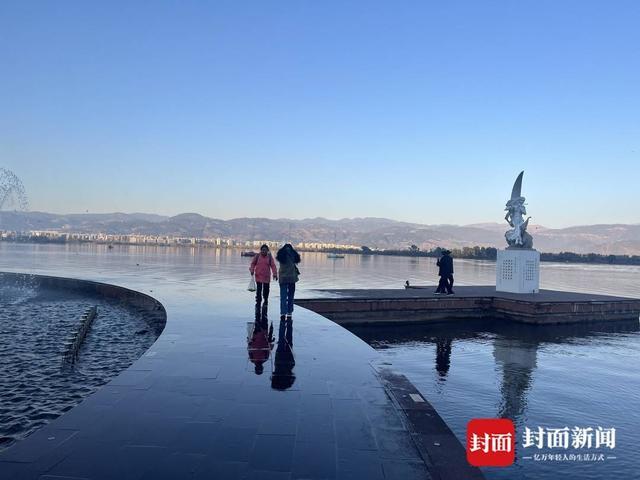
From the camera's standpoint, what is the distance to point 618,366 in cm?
1441

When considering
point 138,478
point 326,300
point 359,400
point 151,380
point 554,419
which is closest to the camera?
point 138,478

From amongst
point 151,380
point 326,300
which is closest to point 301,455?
point 151,380

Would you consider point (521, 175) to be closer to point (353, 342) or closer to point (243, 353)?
point (353, 342)

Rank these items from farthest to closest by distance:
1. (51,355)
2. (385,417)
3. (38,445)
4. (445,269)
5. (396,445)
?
1. (445,269)
2. (51,355)
3. (385,417)
4. (396,445)
5. (38,445)

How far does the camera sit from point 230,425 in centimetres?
534

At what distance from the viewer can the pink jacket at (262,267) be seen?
13.7 m

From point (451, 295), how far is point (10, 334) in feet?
57.9

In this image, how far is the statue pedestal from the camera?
2545cm

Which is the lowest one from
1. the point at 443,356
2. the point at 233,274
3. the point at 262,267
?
the point at 443,356

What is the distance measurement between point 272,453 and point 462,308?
19432mm

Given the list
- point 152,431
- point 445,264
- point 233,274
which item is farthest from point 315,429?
point 233,274

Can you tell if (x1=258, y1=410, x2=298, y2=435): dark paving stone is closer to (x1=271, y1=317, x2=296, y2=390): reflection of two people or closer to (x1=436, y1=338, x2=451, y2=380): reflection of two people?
(x1=271, y1=317, x2=296, y2=390): reflection of two people

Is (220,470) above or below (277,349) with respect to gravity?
above

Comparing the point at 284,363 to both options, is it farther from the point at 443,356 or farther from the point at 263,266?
the point at 443,356
